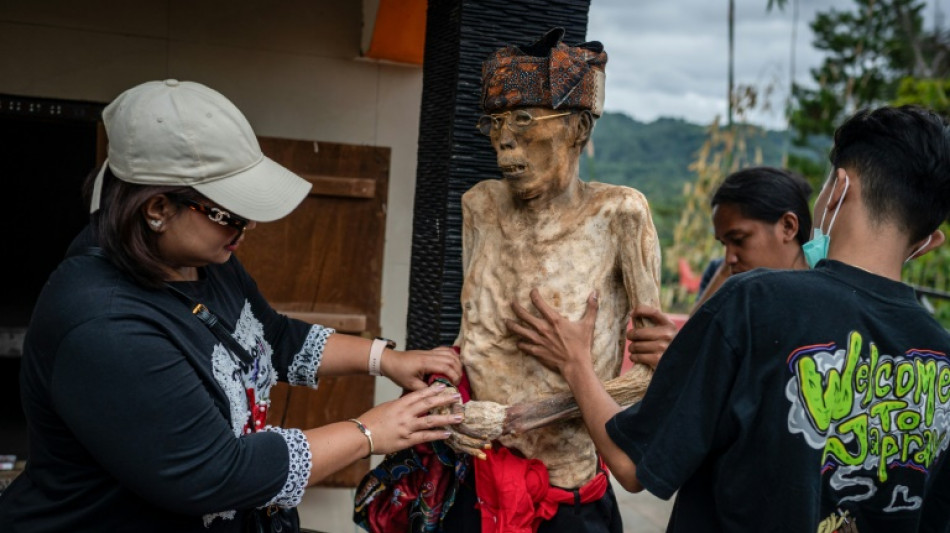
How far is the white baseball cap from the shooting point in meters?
1.56

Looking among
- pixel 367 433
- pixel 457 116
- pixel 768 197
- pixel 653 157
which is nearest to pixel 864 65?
pixel 653 157

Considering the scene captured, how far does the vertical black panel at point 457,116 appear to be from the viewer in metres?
2.34

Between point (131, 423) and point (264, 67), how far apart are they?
2995 millimetres

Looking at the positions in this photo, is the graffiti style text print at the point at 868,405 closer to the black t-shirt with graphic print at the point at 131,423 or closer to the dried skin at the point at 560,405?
the dried skin at the point at 560,405

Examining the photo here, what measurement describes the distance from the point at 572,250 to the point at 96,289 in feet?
3.65

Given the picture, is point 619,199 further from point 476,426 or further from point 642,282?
point 476,426

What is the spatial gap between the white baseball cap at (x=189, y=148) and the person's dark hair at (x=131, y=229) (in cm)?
2

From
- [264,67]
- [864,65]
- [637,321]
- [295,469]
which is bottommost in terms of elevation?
[295,469]

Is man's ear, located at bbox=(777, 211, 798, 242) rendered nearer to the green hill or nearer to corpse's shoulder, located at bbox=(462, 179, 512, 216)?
corpse's shoulder, located at bbox=(462, 179, 512, 216)

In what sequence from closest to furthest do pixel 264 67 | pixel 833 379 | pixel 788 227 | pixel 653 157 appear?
pixel 833 379, pixel 788 227, pixel 264 67, pixel 653 157

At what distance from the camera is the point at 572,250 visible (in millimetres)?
2049

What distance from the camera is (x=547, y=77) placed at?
192 centimetres

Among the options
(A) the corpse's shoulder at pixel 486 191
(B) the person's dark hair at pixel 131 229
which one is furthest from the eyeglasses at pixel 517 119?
(B) the person's dark hair at pixel 131 229

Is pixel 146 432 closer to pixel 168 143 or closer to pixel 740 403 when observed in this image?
pixel 168 143
